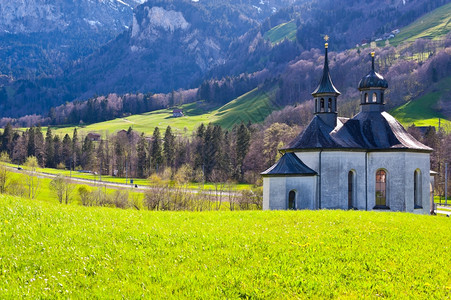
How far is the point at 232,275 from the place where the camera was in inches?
471

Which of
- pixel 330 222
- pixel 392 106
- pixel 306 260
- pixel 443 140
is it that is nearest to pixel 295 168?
pixel 330 222

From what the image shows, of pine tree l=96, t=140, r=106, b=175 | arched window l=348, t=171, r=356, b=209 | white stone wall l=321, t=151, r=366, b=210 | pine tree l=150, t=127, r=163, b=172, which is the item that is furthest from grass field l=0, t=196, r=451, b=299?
pine tree l=96, t=140, r=106, b=175

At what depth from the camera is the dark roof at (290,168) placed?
133 feet

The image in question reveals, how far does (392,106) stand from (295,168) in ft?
453

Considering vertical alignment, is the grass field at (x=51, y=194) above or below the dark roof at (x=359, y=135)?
below

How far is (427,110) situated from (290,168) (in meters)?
133

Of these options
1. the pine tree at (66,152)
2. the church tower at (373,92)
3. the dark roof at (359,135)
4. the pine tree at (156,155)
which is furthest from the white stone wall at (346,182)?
the pine tree at (66,152)

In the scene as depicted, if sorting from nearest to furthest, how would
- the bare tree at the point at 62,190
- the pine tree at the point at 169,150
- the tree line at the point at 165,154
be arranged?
the bare tree at the point at 62,190
the tree line at the point at 165,154
the pine tree at the point at 169,150

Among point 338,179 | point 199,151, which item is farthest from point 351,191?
point 199,151

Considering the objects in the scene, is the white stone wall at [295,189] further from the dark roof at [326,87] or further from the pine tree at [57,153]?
the pine tree at [57,153]

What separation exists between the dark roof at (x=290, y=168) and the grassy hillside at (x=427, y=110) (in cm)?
11095

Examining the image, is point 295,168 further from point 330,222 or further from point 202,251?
point 202,251

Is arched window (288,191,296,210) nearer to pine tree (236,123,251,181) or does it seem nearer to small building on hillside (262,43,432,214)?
small building on hillside (262,43,432,214)

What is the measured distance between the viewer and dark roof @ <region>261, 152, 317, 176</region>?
40.4m
